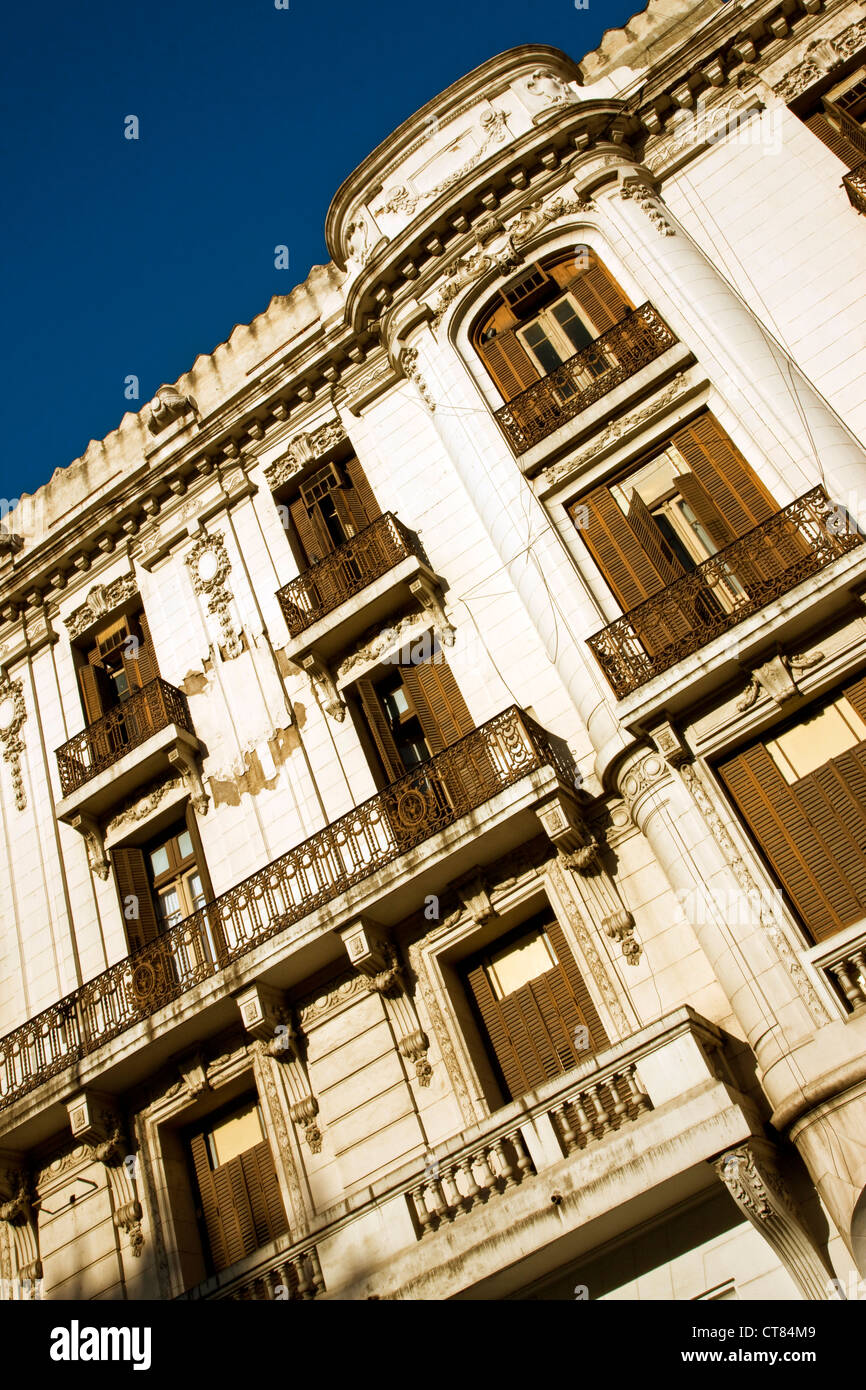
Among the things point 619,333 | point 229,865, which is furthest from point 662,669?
point 229,865

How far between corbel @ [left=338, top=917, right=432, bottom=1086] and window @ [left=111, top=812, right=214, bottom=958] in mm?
2987

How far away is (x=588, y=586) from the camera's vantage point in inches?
488

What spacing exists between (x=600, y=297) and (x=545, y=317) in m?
0.86

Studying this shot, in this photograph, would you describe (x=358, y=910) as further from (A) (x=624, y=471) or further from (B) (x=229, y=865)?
(A) (x=624, y=471)

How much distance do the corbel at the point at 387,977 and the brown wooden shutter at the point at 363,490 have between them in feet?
19.7

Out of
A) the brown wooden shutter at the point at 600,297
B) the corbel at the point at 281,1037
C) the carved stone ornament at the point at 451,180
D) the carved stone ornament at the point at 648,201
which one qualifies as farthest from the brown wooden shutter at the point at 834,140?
the corbel at the point at 281,1037

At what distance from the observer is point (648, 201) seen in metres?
14.4

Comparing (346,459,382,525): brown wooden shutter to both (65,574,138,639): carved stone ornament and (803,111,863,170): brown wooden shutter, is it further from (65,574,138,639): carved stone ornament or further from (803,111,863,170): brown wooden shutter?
(803,111,863,170): brown wooden shutter

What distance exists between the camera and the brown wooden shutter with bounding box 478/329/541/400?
1434 cm

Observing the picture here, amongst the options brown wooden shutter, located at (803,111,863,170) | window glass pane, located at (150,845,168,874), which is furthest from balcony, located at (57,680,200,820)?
brown wooden shutter, located at (803,111,863,170)

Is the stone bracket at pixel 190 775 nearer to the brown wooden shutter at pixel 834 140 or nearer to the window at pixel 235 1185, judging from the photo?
the window at pixel 235 1185

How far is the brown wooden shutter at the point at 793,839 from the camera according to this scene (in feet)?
31.8

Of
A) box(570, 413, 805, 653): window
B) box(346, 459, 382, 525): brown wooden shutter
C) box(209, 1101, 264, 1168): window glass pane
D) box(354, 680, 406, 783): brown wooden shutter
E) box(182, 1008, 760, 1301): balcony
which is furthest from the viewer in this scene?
box(346, 459, 382, 525): brown wooden shutter
